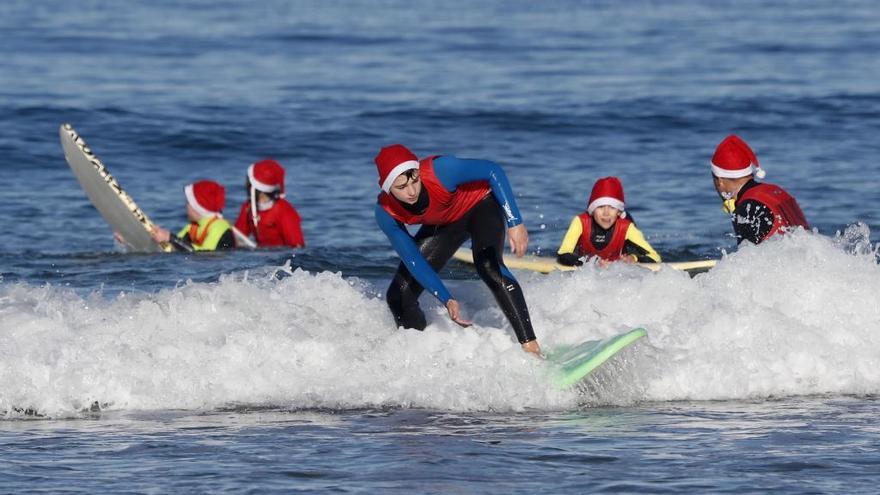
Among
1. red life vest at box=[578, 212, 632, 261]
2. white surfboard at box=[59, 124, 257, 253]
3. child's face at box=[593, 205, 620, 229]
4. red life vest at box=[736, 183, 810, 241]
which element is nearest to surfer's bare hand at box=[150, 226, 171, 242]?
white surfboard at box=[59, 124, 257, 253]

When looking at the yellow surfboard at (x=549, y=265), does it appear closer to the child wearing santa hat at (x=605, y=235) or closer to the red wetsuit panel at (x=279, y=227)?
the child wearing santa hat at (x=605, y=235)

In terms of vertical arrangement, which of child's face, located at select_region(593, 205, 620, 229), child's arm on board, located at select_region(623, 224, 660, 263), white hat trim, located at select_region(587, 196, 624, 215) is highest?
white hat trim, located at select_region(587, 196, 624, 215)

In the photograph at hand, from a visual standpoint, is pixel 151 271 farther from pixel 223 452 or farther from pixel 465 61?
pixel 465 61

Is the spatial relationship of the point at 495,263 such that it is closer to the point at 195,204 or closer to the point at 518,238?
the point at 518,238

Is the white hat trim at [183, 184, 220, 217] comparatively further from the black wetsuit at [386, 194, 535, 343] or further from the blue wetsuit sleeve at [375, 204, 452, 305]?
the blue wetsuit sleeve at [375, 204, 452, 305]

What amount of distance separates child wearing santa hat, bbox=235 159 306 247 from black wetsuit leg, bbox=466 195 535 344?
631 cm

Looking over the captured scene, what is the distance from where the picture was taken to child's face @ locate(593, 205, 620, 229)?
12.5 meters

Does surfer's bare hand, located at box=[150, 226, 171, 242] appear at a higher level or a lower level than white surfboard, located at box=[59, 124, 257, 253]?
lower

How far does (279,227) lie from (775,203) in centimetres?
659

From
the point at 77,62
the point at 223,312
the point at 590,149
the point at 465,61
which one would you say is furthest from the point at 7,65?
the point at 223,312

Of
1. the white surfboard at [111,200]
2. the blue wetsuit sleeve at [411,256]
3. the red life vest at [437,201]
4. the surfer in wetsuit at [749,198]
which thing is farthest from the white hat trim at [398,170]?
the white surfboard at [111,200]

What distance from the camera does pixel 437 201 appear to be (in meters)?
8.88

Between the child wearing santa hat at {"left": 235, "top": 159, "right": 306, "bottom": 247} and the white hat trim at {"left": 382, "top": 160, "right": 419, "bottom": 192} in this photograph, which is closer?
the white hat trim at {"left": 382, "top": 160, "right": 419, "bottom": 192}

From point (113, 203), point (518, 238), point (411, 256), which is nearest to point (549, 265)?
point (411, 256)
